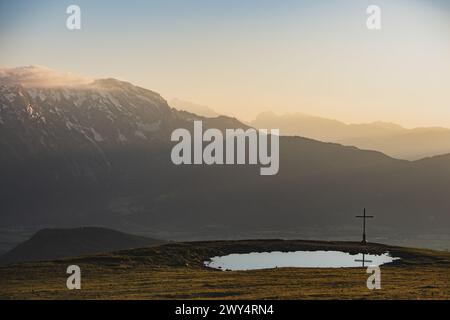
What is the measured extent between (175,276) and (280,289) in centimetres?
2296

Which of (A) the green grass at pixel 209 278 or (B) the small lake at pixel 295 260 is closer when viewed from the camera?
(A) the green grass at pixel 209 278

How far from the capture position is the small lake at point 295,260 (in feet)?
374

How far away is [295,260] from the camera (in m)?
121

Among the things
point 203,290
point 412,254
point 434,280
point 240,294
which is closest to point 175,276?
point 203,290

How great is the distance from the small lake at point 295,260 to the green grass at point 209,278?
125 inches

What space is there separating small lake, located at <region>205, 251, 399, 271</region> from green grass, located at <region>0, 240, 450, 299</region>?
3173mm

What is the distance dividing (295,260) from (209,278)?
30.5 metres

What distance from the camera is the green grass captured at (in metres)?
74.8

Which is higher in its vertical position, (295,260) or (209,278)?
(209,278)

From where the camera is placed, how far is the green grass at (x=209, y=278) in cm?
7475

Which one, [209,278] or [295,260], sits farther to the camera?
[295,260]

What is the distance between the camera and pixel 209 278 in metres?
94.1
